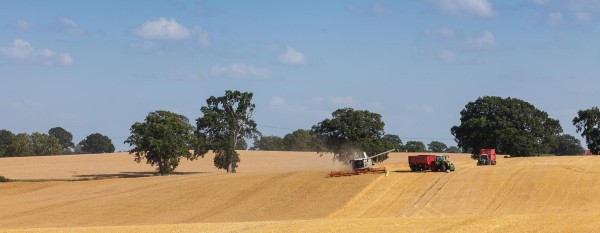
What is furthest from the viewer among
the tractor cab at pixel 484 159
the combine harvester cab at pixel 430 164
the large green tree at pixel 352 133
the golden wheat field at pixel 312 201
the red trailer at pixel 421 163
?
the large green tree at pixel 352 133

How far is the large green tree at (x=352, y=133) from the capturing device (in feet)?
370

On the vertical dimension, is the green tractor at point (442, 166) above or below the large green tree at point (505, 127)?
below

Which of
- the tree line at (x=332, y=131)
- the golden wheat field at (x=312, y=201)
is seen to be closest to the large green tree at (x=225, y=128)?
the tree line at (x=332, y=131)

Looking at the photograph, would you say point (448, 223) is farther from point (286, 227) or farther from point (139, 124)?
point (139, 124)

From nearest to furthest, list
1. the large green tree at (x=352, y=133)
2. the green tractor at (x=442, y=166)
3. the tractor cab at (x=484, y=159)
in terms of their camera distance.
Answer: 1. the green tractor at (x=442, y=166)
2. the tractor cab at (x=484, y=159)
3. the large green tree at (x=352, y=133)

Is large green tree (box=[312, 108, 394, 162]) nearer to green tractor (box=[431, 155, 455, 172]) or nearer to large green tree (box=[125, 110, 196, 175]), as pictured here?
large green tree (box=[125, 110, 196, 175])

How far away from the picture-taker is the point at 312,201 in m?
65.6

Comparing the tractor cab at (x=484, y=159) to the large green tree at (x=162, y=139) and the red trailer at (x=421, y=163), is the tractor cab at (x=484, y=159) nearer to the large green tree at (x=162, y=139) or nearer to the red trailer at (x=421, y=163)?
the red trailer at (x=421, y=163)

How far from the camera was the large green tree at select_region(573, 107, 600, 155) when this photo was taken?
433 ft

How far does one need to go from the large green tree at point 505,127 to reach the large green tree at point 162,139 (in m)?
39.6

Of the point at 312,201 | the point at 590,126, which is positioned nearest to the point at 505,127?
the point at 590,126

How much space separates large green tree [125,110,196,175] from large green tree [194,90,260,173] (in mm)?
2339

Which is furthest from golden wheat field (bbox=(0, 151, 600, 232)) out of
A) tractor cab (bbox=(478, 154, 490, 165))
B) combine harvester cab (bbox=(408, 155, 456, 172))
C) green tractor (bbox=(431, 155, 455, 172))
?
tractor cab (bbox=(478, 154, 490, 165))

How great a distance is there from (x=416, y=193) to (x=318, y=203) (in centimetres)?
782
